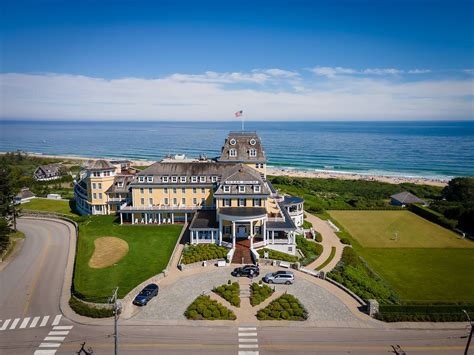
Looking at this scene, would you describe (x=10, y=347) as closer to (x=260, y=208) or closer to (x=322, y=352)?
(x=322, y=352)

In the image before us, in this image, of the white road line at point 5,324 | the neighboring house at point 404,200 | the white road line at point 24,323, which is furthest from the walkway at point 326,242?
the white road line at point 5,324

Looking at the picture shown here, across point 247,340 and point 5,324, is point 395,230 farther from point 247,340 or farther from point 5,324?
point 5,324

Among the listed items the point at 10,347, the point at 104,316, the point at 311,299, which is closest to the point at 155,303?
the point at 104,316

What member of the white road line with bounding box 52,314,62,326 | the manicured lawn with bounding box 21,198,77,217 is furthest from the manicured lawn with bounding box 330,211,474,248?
the manicured lawn with bounding box 21,198,77,217

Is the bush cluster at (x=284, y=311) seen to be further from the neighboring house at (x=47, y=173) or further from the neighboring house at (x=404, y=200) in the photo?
the neighboring house at (x=47, y=173)

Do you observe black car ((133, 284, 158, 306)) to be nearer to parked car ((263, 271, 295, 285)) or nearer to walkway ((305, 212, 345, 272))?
parked car ((263, 271, 295, 285))

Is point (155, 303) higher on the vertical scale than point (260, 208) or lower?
lower

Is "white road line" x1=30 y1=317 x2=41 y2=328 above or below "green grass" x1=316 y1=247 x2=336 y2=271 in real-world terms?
below
